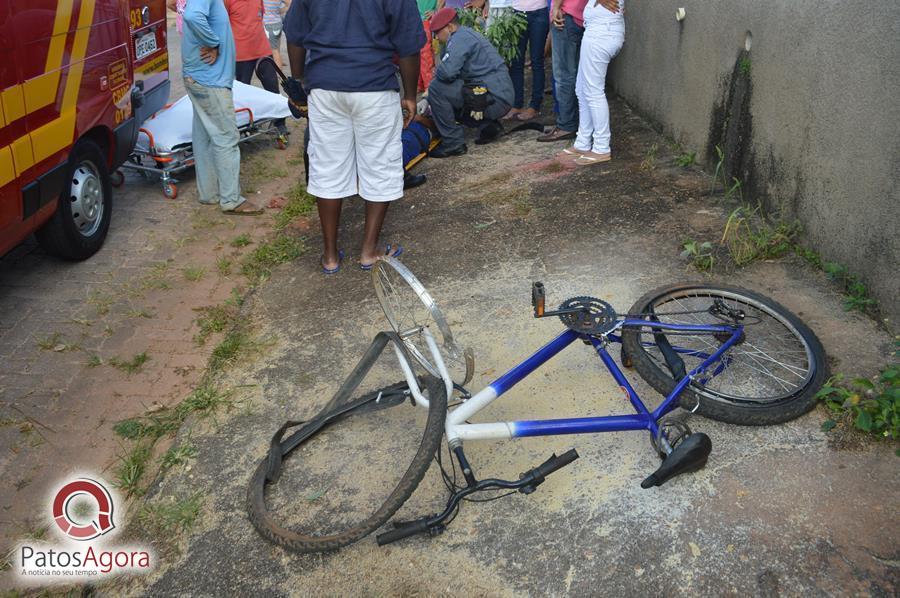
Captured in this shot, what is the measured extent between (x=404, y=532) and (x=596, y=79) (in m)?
4.21

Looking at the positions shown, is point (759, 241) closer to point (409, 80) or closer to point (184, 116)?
point (409, 80)

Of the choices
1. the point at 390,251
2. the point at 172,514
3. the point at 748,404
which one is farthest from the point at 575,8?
the point at 172,514

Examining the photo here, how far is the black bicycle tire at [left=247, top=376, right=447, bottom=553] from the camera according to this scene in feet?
8.27

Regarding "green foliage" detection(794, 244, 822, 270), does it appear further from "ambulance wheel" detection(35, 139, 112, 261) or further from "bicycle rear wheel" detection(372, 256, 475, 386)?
"ambulance wheel" detection(35, 139, 112, 261)

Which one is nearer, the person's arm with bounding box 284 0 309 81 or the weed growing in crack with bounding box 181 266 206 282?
the person's arm with bounding box 284 0 309 81

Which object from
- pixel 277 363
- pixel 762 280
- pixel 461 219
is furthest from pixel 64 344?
pixel 762 280

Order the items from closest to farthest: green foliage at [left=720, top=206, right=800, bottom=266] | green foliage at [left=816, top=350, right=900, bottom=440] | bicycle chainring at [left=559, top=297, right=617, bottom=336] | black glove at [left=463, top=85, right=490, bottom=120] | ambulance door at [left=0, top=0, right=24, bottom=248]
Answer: bicycle chainring at [left=559, top=297, right=617, bottom=336], green foliage at [left=816, top=350, right=900, bottom=440], ambulance door at [left=0, top=0, right=24, bottom=248], green foliage at [left=720, top=206, right=800, bottom=266], black glove at [left=463, top=85, right=490, bottom=120]

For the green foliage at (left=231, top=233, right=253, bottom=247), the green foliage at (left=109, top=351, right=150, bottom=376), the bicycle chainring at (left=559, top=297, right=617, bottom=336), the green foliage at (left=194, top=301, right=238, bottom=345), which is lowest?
the green foliage at (left=109, top=351, right=150, bottom=376)

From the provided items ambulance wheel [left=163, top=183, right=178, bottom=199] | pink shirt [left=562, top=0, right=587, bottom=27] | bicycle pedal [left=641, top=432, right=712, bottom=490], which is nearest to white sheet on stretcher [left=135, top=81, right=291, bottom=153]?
ambulance wheel [left=163, top=183, right=178, bottom=199]

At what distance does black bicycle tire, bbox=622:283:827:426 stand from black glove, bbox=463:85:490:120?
394 centimetres

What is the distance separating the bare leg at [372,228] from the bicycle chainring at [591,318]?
2133 mm

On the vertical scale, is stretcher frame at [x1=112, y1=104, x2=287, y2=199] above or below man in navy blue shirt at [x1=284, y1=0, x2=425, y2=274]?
below

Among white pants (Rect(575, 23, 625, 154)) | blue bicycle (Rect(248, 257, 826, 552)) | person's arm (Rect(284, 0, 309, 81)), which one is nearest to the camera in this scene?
blue bicycle (Rect(248, 257, 826, 552))

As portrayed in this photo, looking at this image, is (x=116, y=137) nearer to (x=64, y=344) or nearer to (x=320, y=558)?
(x=64, y=344)
